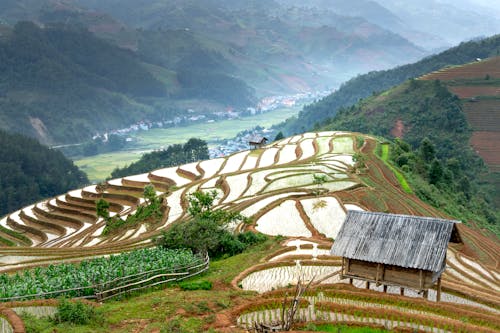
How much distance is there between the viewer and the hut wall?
52.3 ft

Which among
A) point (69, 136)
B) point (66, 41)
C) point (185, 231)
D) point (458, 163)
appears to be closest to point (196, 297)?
point (185, 231)

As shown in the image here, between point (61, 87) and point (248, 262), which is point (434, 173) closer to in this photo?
point (248, 262)

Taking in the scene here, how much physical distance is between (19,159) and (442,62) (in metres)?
89.5

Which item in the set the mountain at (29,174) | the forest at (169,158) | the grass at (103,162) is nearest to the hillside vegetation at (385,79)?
the forest at (169,158)

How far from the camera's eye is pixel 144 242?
2983 cm

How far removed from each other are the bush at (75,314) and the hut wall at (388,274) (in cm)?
835

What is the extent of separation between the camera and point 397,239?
53.3 feet

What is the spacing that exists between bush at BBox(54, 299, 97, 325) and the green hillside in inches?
1311

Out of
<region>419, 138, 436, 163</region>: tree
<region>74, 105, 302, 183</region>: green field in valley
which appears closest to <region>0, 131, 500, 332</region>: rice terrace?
<region>419, 138, 436, 163</region>: tree

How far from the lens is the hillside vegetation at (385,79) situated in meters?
111

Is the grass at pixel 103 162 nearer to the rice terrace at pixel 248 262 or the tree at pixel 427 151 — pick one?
the rice terrace at pixel 248 262

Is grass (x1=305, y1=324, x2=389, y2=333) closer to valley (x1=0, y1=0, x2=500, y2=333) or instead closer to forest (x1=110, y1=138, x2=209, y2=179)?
valley (x1=0, y1=0, x2=500, y2=333)

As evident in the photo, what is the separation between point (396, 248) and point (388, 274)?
3.52 feet

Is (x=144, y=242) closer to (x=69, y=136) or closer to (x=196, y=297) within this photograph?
(x=196, y=297)
